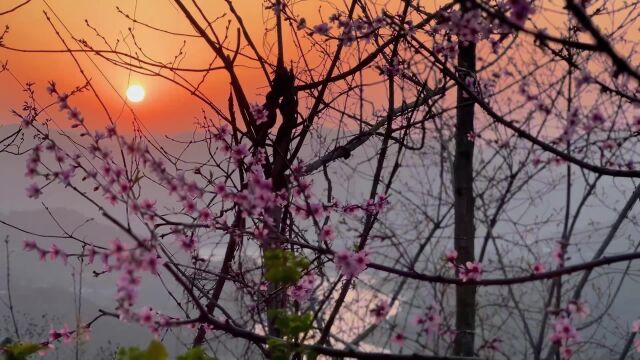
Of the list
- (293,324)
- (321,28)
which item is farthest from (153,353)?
(321,28)

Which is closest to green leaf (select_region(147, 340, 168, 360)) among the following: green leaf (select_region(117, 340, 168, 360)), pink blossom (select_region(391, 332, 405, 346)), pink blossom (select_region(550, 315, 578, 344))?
green leaf (select_region(117, 340, 168, 360))

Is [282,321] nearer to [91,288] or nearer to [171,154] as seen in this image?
[171,154]

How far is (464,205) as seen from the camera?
12.4 feet

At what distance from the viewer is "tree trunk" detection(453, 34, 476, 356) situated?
3740 millimetres

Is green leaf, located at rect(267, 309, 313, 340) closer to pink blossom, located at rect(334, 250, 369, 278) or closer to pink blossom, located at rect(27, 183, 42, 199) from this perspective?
pink blossom, located at rect(334, 250, 369, 278)

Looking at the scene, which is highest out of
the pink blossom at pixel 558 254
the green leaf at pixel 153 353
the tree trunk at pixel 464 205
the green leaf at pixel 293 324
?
the tree trunk at pixel 464 205

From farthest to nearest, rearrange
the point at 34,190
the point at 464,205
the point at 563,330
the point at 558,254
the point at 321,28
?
1. the point at 464,205
2. the point at 321,28
3. the point at 34,190
4. the point at 558,254
5. the point at 563,330

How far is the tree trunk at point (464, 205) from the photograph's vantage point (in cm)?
374

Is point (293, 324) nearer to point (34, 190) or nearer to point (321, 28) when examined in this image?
point (34, 190)

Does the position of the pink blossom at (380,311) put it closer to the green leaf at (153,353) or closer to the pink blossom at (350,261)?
the pink blossom at (350,261)

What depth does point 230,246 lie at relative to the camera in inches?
108

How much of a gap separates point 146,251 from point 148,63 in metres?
2.05

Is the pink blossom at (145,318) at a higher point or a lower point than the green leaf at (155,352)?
higher

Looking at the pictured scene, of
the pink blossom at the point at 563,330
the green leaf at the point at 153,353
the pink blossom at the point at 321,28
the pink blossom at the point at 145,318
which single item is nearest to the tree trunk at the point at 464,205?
the pink blossom at the point at 321,28
